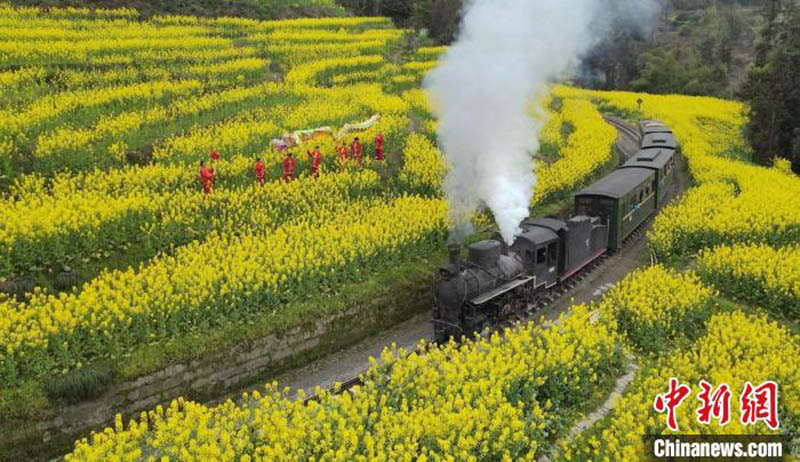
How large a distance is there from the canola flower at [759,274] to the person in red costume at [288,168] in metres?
14.8

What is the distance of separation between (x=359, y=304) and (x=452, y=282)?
11.5ft

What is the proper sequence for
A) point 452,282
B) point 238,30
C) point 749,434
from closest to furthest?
point 749,434
point 452,282
point 238,30

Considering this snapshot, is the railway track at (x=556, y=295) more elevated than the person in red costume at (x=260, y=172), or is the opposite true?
the person in red costume at (x=260, y=172)

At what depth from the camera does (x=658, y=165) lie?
26000 mm

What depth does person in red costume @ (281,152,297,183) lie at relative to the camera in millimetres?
21828

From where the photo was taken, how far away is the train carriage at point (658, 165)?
26.0m

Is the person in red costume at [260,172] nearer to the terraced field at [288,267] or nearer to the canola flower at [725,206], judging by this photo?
the terraced field at [288,267]

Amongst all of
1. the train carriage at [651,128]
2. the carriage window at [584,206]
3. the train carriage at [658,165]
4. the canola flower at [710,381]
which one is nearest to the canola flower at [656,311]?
the canola flower at [710,381]

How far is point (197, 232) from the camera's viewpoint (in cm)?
1800

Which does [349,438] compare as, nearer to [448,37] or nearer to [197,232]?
[197,232]

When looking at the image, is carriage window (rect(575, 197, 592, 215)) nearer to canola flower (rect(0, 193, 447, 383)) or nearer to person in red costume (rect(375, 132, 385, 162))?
canola flower (rect(0, 193, 447, 383))

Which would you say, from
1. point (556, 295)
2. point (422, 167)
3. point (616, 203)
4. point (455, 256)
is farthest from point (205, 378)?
point (616, 203)

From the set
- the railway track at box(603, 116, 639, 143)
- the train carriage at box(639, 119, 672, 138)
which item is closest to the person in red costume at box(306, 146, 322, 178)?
the train carriage at box(639, 119, 672, 138)

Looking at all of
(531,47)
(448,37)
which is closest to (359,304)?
(531,47)
